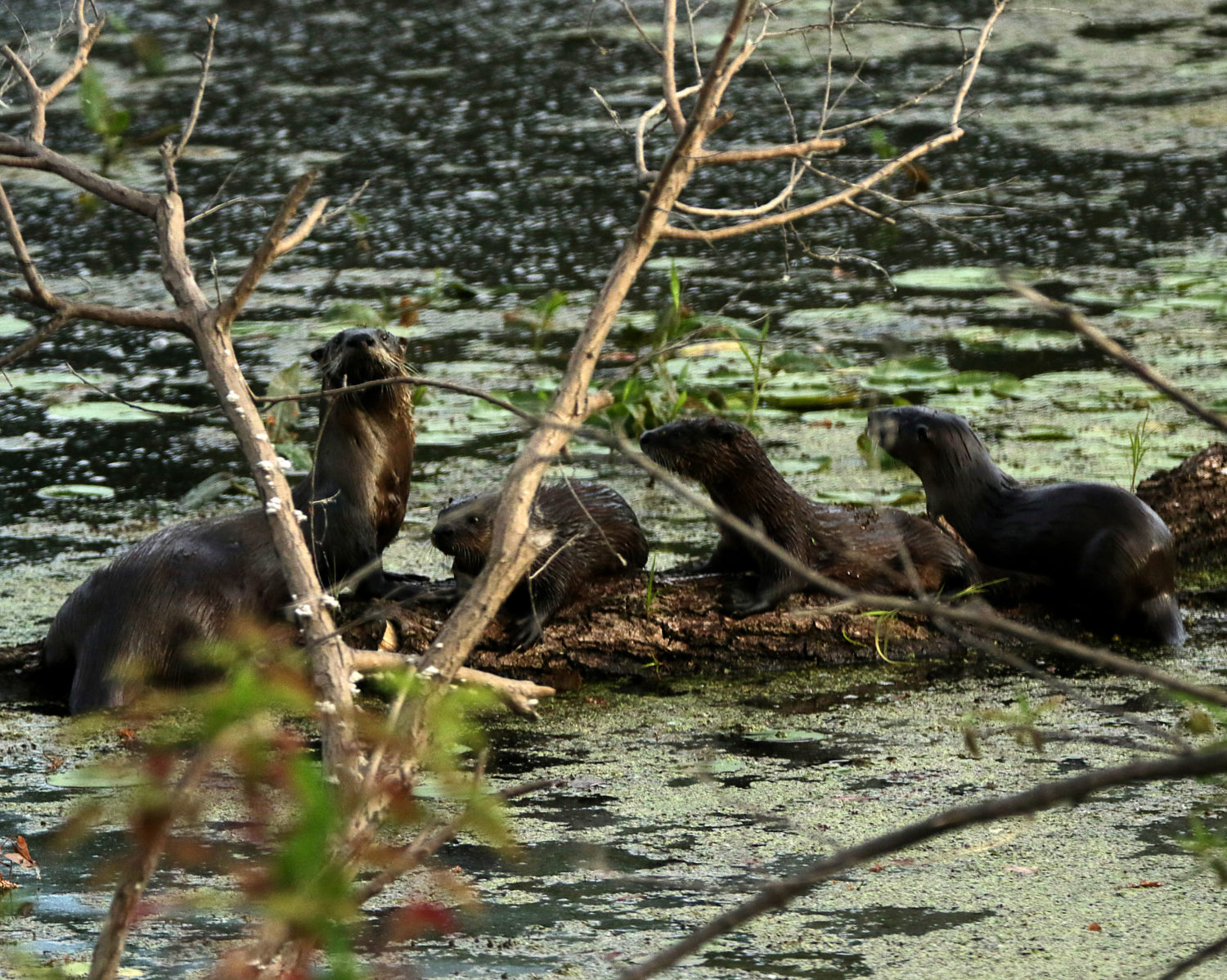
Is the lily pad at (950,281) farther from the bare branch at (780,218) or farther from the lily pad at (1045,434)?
the bare branch at (780,218)

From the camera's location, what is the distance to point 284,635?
354 centimetres

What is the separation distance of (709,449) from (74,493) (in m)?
2.33

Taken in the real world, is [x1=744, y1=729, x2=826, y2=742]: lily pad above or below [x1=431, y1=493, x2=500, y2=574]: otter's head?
below

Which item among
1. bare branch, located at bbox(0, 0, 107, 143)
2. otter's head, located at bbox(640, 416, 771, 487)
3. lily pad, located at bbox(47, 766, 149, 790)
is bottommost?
lily pad, located at bbox(47, 766, 149, 790)

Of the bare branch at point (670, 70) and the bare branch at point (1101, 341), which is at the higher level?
the bare branch at point (670, 70)

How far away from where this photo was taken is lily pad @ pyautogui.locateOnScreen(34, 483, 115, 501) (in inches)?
210

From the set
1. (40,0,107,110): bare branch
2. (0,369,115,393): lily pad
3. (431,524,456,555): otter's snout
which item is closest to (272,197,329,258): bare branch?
(40,0,107,110): bare branch

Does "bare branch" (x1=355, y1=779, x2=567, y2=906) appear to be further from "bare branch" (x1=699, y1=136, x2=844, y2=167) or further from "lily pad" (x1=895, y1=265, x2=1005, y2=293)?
"lily pad" (x1=895, y1=265, x2=1005, y2=293)

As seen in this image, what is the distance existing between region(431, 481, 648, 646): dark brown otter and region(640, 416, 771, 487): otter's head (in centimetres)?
19

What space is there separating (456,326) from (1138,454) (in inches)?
121

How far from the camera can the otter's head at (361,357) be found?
3.61 m

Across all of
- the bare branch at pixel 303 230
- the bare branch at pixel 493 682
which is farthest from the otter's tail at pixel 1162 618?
the bare branch at pixel 303 230

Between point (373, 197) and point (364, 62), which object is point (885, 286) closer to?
point (373, 197)

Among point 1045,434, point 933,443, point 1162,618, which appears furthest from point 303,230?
point 1045,434
